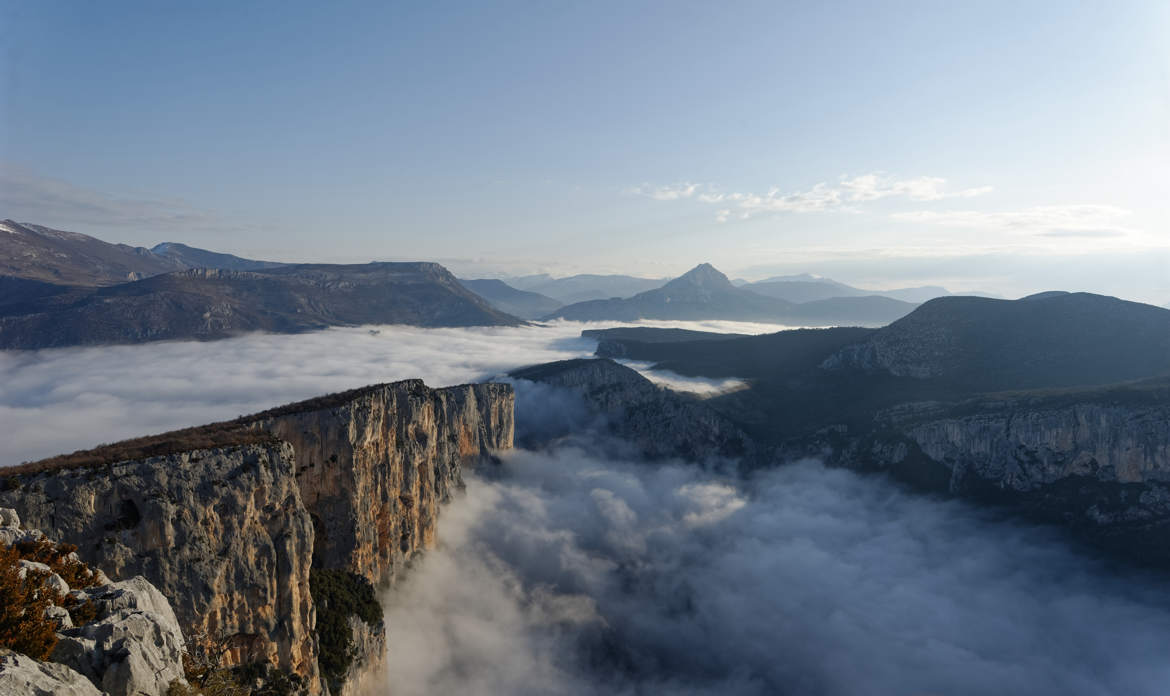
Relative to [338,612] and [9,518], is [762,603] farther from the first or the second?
[9,518]

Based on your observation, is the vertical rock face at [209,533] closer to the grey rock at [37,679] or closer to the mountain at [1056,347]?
the grey rock at [37,679]

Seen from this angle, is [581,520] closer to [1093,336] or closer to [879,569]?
[879,569]

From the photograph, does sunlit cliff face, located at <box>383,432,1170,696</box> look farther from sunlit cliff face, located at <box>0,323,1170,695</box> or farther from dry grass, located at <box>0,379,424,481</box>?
dry grass, located at <box>0,379,424,481</box>

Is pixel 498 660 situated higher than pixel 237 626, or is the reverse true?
pixel 237 626

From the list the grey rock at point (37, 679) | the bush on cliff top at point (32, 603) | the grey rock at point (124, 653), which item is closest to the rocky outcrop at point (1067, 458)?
the grey rock at point (124, 653)

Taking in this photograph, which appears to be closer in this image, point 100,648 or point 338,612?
point 100,648

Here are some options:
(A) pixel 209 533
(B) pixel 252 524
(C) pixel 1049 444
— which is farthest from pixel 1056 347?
(A) pixel 209 533

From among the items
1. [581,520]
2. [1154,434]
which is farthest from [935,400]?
[581,520]
